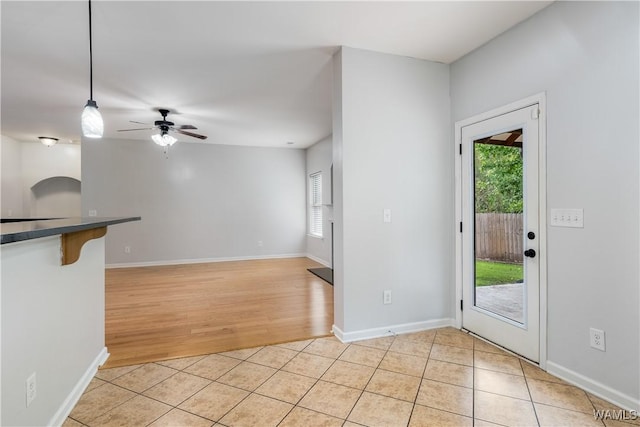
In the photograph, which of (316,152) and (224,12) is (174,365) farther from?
(316,152)

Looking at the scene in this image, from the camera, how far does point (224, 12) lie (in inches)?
91.7

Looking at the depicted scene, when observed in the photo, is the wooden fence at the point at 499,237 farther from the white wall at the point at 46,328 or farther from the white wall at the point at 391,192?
the white wall at the point at 46,328

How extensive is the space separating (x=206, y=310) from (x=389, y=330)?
2.20 metres

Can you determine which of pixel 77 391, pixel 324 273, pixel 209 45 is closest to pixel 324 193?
pixel 324 273

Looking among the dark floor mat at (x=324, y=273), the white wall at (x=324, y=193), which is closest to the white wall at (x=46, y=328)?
the dark floor mat at (x=324, y=273)

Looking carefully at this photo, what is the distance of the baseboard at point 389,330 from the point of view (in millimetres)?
2842

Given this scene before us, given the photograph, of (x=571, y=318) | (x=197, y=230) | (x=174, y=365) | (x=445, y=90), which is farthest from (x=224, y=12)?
(x=197, y=230)

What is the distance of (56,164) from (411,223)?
7.83m

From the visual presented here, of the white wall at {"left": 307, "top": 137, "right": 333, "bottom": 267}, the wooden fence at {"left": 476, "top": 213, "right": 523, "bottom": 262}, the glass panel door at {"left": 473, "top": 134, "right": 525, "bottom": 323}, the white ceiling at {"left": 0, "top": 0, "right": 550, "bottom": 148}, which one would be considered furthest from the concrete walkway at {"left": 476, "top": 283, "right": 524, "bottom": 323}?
the white wall at {"left": 307, "top": 137, "right": 333, "bottom": 267}

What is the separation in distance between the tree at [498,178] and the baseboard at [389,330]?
122cm

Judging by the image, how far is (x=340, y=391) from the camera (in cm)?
206

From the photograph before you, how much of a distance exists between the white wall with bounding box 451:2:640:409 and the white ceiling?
42cm

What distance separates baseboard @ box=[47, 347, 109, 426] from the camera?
1697mm

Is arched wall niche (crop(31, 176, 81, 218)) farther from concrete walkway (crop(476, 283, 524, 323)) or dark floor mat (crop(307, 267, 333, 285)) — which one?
concrete walkway (crop(476, 283, 524, 323))
